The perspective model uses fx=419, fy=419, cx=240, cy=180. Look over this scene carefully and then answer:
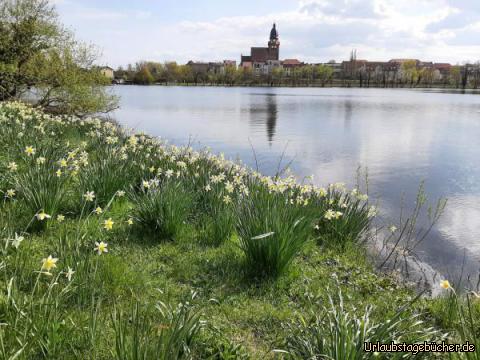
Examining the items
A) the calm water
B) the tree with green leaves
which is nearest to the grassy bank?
the calm water

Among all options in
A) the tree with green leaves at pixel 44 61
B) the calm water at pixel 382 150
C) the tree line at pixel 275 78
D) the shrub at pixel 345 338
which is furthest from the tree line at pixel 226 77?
the shrub at pixel 345 338

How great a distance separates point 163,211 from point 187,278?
131 cm

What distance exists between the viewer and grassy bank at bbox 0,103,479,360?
118 inches

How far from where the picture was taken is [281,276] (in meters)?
4.95

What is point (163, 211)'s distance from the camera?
18.8 ft

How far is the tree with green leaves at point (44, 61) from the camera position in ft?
65.8

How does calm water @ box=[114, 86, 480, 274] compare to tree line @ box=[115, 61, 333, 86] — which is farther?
tree line @ box=[115, 61, 333, 86]

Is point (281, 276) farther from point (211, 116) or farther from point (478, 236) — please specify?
point (211, 116)

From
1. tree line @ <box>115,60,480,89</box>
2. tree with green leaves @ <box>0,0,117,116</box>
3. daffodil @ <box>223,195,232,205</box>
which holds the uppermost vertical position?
tree line @ <box>115,60,480,89</box>

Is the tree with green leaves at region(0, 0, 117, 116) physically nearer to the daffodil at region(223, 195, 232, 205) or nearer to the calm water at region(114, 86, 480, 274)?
the calm water at region(114, 86, 480, 274)

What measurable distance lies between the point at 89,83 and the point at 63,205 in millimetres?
17518

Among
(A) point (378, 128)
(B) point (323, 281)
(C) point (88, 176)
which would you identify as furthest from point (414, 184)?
(A) point (378, 128)

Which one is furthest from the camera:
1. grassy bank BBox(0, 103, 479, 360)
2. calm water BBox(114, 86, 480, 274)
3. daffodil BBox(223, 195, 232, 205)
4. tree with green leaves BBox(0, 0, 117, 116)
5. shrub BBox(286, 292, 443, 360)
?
tree with green leaves BBox(0, 0, 117, 116)

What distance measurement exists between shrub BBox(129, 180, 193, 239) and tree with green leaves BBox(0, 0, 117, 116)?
667 inches
